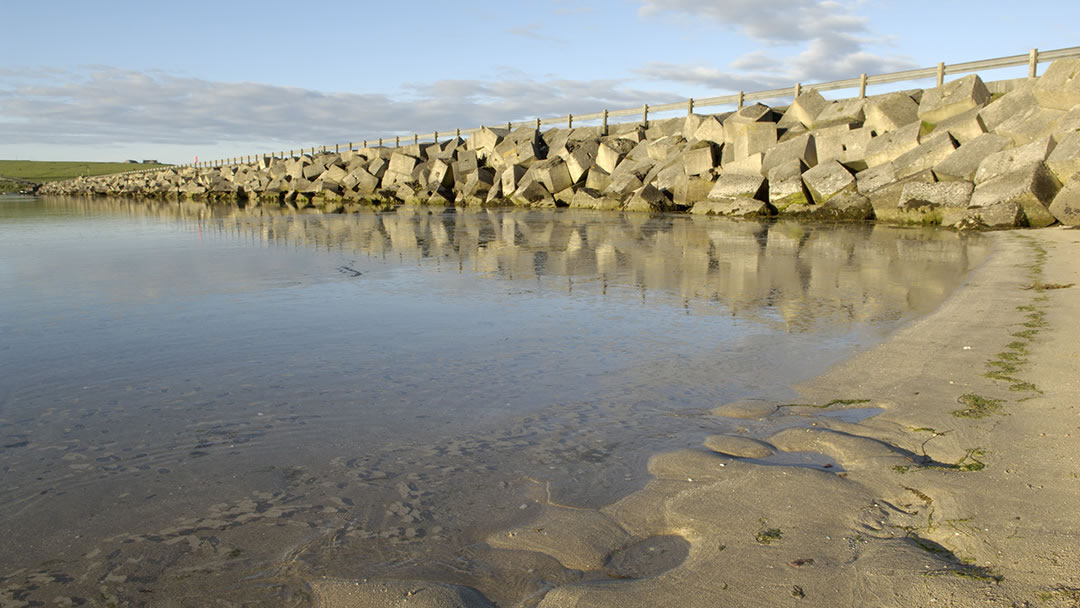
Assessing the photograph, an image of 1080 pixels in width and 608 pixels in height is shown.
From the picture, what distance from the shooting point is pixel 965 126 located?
60.0ft

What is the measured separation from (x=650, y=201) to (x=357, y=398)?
21.3 m

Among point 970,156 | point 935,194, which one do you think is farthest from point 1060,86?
point 935,194

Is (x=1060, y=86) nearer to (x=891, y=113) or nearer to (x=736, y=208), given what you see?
(x=891, y=113)

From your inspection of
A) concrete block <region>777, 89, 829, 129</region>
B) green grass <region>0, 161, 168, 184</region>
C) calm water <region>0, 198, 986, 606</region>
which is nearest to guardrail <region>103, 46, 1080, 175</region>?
concrete block <region>777, 89, 829, 129</region>

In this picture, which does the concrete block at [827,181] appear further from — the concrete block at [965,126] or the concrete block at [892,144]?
the concrete block at [965,126]

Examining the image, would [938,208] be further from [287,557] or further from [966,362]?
[287,557]

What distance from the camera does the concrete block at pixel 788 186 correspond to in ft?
67.4

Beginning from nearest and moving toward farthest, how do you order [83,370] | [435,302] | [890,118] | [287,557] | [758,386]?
1. [287,557]
2. [758,386]
3. [83,370]
4. [435,302]
5. [890,118]

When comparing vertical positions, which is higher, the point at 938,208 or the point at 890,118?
the point at 890,118

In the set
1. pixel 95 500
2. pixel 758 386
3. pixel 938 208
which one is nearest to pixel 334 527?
pixel 95 500

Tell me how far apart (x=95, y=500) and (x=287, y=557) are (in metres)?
1.14

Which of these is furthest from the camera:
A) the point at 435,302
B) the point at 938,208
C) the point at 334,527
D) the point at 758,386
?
the point at 938,208

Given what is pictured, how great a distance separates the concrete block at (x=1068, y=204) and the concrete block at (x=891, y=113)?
6.73 m

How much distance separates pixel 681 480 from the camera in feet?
11.1
